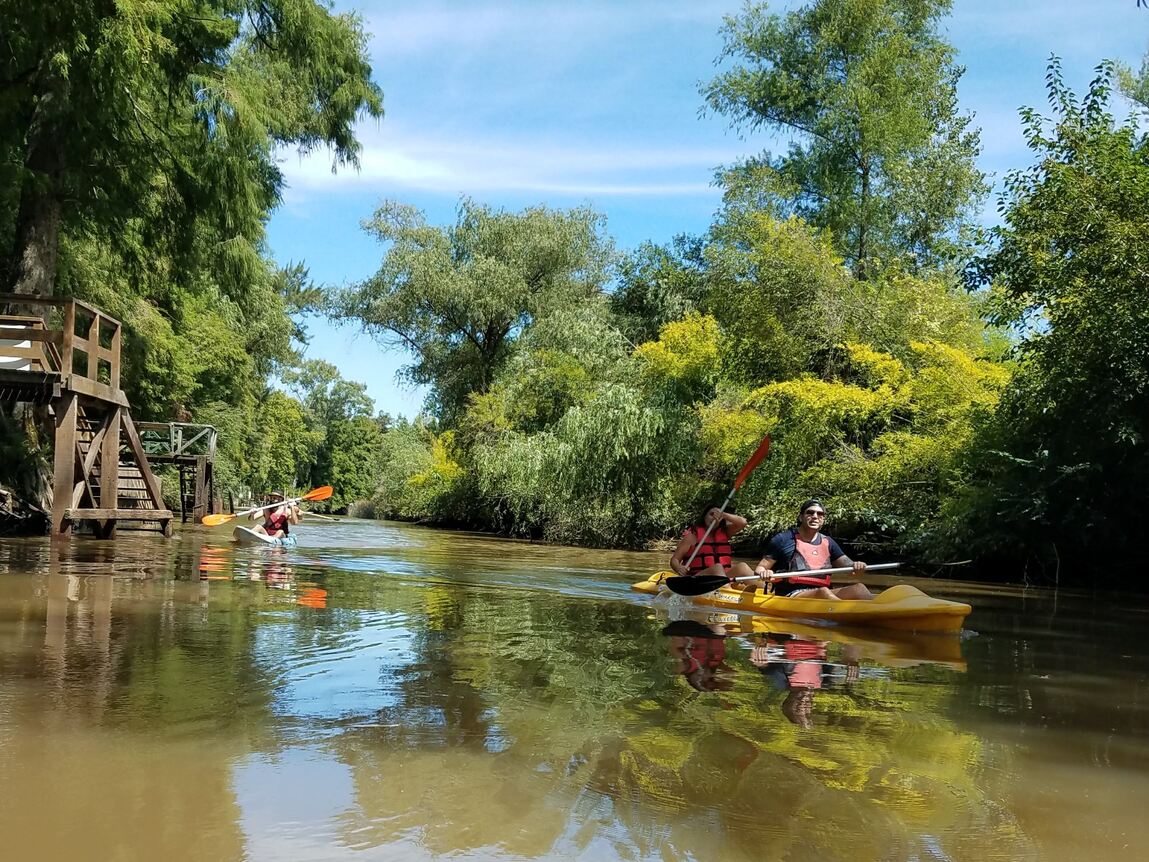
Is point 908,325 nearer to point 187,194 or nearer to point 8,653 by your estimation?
point 187,194

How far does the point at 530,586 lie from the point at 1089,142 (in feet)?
33.8

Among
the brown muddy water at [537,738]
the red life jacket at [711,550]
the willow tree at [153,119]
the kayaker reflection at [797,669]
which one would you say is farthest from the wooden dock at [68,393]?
the kayaker reflection at [797,669]

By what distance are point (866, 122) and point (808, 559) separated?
1907 cm

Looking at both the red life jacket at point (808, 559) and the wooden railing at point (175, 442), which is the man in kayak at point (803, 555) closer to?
the red life jacket at point (808, 559)

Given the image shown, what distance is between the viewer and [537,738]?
385cm

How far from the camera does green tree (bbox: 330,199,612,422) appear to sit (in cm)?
3139

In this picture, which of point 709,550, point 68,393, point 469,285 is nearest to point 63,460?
point 68,393

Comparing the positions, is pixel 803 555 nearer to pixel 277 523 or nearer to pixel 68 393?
pixel 277 523

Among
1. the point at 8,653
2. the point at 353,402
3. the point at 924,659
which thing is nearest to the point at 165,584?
the point at 8,653

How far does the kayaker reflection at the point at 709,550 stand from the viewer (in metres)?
9.56

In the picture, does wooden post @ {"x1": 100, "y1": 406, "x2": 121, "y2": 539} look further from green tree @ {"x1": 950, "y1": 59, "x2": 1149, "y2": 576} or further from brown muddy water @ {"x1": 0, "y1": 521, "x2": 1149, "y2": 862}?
green tree @ {"x1": 950, "y1": 59, "x2": 1149, "y2": 576}

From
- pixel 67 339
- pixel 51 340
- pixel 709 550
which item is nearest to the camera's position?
pixel 709 550

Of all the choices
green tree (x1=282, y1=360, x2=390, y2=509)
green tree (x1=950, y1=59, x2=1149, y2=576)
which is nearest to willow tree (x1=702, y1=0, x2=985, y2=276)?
green tree (x1=950, y1=59, x2=1149, y2=576)

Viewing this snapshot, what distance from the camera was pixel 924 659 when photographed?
21.6ft
